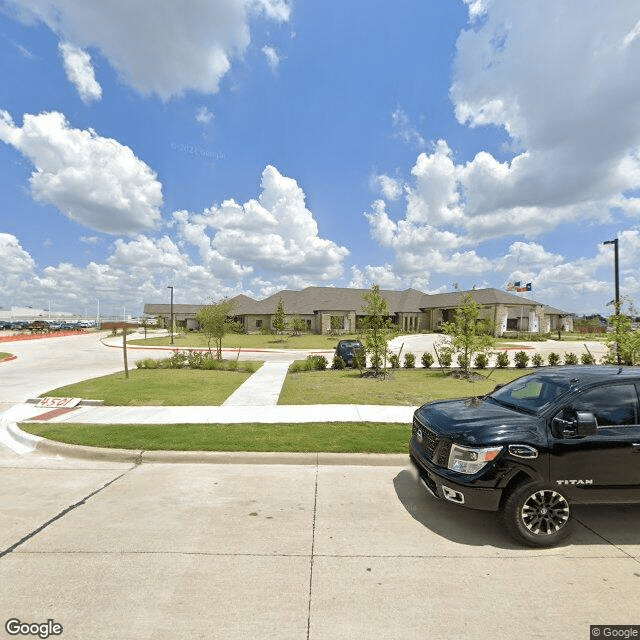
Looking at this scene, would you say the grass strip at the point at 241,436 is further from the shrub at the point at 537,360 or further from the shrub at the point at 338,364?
the shrub at the point at 537,360

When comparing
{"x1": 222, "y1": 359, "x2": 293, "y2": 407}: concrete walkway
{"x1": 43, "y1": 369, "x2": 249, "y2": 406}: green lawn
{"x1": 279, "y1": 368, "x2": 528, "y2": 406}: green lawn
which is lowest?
{"x1": 279, "y1": 368, "x2": 528, "y2": 406}: green lawn

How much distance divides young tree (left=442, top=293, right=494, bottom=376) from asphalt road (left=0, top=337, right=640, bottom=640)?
37.9 feet

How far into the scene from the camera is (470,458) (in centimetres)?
397

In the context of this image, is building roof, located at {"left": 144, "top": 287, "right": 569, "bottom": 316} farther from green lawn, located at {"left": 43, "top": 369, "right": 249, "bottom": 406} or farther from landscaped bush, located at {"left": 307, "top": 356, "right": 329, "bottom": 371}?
green lawn, located at {"left": 43, "top": 369, "right": 249, "bottom": 406}

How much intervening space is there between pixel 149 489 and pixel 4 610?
2.25 metres

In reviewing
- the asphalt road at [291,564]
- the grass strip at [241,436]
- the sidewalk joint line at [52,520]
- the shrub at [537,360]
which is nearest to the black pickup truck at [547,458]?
the asphalt road at [291,564]

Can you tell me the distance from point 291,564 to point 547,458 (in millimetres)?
2865

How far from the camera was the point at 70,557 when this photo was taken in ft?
11.6

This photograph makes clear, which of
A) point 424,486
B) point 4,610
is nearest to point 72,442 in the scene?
point 4,610

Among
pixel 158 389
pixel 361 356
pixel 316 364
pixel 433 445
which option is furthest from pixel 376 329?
pixel 433 445

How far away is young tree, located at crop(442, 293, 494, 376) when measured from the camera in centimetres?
1573

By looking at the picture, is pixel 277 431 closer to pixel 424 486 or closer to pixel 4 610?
pixel 424 486

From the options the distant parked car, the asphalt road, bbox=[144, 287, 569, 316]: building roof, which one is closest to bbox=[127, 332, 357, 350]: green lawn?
the distant parked car

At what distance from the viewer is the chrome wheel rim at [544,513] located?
3.83 m
